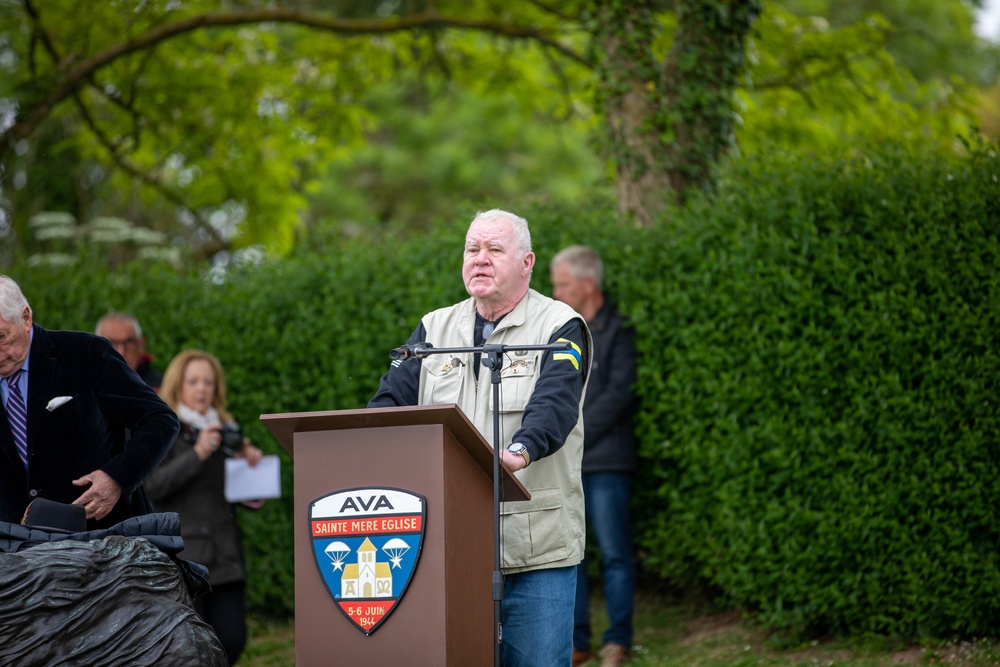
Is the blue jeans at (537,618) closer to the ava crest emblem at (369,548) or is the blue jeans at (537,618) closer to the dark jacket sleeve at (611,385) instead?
the ava crest emblem at (369,548)

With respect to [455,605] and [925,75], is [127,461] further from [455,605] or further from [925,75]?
[925,75]

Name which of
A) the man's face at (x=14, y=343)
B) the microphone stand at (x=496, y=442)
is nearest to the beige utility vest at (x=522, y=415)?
the microphone stand at (x=496, y=442)

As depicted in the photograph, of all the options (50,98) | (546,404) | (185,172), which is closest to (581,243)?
(546,404)

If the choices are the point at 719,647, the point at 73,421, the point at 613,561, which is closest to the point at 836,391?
the point at 613,561

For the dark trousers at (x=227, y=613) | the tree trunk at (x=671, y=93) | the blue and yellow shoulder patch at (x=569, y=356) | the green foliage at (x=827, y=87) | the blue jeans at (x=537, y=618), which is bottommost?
the dark trousers at (x=227, y=613)

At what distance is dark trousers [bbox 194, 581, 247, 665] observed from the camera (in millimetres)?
6727

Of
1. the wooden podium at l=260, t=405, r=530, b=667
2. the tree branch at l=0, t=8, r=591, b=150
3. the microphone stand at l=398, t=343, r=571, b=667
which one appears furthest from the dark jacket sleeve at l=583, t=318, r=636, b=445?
the tree branch at l=0, t=8, r=591, b=150

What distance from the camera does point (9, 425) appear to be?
4570mm

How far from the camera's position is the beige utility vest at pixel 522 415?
4.17 metres

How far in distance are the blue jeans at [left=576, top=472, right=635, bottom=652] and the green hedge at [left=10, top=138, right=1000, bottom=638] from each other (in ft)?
1.20

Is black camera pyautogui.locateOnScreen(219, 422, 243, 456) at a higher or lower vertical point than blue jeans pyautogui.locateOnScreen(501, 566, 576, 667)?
higher

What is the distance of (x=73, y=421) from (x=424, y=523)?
1.84 metres

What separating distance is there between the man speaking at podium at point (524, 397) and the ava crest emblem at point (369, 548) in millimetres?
566

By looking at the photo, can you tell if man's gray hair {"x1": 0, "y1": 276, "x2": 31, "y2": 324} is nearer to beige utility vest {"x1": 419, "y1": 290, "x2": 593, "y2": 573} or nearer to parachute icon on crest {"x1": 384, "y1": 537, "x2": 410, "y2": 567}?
beige utility vest {"x1": 419, "y1": 290, "x2": 593, "y2": 573}
